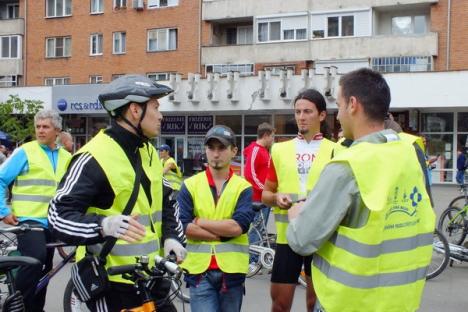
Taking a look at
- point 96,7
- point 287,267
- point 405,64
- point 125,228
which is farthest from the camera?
point 96,7

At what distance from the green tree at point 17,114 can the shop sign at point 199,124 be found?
8827 mm

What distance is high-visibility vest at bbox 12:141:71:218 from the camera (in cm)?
615

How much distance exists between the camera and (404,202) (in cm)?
284

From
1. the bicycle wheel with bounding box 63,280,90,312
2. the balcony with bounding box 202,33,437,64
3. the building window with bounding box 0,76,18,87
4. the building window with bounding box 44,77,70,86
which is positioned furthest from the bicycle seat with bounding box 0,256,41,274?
the building window with bounding box 0,76,18,87

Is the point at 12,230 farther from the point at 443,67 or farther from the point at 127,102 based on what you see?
the point at 443,67

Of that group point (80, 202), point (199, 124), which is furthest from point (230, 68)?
point (80, 202)

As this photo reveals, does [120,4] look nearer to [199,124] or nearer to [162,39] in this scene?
[162,39]

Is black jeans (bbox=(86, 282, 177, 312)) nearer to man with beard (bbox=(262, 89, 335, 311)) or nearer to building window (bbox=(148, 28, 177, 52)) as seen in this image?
man with beard (bbox=(262, 89, 335, 311))

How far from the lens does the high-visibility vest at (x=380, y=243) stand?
108 inches

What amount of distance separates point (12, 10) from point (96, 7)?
8.11 meters

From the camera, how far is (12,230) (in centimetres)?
536

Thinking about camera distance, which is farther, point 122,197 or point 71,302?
point 71,302

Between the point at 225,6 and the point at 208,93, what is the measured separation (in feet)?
23.3

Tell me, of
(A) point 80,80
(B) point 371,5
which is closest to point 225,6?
(B) point 371,5
